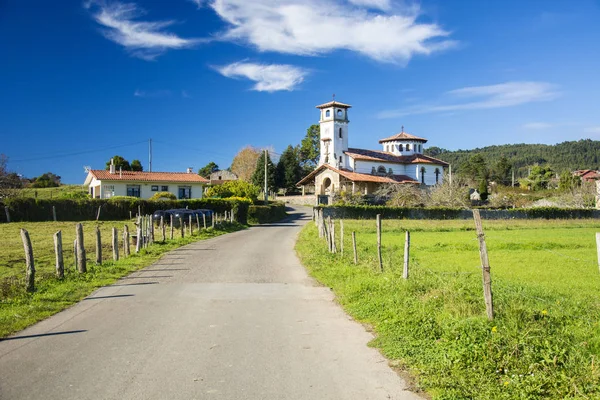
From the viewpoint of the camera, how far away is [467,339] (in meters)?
6.59

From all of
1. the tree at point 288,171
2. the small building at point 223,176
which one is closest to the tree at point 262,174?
the tree at point 288,171

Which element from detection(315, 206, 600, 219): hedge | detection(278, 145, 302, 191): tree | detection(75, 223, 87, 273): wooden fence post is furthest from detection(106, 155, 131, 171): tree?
detection(75, 223, 87, 273): wooden fence post

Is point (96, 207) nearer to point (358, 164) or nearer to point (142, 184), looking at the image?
point (142, 184)

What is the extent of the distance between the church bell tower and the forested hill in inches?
2423

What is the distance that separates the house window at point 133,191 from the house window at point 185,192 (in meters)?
5.45

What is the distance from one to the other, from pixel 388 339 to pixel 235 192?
50829 mm

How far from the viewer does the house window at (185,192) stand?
6761cm

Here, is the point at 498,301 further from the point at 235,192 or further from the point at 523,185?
the point at 523,185

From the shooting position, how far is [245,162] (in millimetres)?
103000

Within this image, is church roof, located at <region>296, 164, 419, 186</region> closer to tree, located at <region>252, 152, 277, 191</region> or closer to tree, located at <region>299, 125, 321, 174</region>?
tree, located at <region>252, 152, 277, 191</region>

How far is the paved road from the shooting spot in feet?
18.5

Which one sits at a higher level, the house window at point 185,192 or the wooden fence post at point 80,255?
the house window at point 185,192

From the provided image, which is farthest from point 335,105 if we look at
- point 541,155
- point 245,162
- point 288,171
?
point 541,155

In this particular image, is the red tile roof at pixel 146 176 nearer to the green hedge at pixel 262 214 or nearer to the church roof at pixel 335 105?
the green hedge at pixel 262 214
